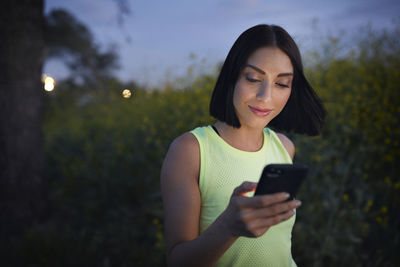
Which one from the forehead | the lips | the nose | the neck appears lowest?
the neck

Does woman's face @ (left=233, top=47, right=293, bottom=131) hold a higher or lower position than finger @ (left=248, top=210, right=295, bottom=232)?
higher

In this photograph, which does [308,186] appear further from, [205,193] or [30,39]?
[30,39]

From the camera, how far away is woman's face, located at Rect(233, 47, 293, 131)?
124cm

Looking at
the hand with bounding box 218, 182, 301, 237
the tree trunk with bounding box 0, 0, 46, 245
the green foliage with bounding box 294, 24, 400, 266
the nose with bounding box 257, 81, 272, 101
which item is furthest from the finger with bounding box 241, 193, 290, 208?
the tree trunk with bounding box 0, 0, 46, 245

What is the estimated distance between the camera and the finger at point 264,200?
2.65ft

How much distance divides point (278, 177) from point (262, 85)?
1.59ft

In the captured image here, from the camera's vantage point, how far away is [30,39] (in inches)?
133

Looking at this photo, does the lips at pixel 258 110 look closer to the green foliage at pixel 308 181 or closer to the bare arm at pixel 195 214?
the bare arm at pixel 195 214

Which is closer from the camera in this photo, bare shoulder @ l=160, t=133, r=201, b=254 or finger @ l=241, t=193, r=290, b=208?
finger @ l=241, t=193, r=290, b=208

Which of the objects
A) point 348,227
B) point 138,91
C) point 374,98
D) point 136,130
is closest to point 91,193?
point 136,130

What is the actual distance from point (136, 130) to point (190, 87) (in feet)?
3.12

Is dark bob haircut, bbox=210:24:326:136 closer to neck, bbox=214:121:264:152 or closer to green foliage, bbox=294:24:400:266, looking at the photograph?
neck, bbox=214:121:264:152

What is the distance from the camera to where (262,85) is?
1250 millimetres

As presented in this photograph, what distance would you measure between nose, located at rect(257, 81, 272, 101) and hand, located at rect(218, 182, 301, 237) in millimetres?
499
